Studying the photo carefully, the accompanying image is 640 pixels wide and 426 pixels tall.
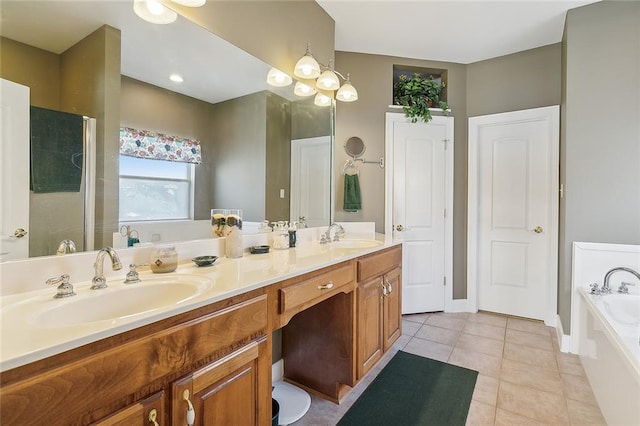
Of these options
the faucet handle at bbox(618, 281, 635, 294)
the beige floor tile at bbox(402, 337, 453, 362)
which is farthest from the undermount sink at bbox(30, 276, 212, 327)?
the faucet handle at bbox(618, 281, 635, 294)

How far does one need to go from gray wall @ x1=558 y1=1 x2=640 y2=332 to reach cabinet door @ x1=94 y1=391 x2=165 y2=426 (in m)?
2.84

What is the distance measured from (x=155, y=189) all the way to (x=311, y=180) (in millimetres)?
1167

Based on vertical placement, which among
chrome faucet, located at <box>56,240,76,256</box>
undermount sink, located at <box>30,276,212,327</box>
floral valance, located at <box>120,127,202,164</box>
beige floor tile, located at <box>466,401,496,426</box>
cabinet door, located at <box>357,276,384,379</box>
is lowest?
beige floor tile, located at <box>466,401,496,426</box>

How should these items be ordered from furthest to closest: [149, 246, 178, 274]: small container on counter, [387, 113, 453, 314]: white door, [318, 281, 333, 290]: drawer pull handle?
[387, 113, 453, 314]: white door → [318, 281, 333, 290]: drawer pull handle → [149, 246, 178, 274]: small container on counter

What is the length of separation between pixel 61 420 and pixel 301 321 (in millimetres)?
1349

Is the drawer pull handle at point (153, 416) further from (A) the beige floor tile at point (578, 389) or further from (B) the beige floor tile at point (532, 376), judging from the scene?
(A) the beige floor tile at point (578, 389)

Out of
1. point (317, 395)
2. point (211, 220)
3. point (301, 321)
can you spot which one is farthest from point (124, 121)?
point (317, 395)

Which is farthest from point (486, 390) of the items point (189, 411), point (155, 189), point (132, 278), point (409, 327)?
point (155, 189)

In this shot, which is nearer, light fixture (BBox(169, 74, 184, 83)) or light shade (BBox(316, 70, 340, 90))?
light fixture (BBox(169, 74, 184, 83))

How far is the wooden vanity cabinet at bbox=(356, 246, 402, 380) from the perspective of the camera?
1.74 metres

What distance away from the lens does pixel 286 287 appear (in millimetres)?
1199

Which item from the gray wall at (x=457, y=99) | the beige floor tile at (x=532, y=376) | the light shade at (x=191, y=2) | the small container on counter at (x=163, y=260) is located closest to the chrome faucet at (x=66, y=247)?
the small container on counter at (x=163, y=260)

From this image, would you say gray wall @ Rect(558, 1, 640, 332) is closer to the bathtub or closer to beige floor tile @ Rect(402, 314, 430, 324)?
the bathtub

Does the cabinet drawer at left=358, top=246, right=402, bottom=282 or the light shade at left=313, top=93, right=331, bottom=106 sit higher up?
the light shade at left=313, top=93, right=331, bottom=106
